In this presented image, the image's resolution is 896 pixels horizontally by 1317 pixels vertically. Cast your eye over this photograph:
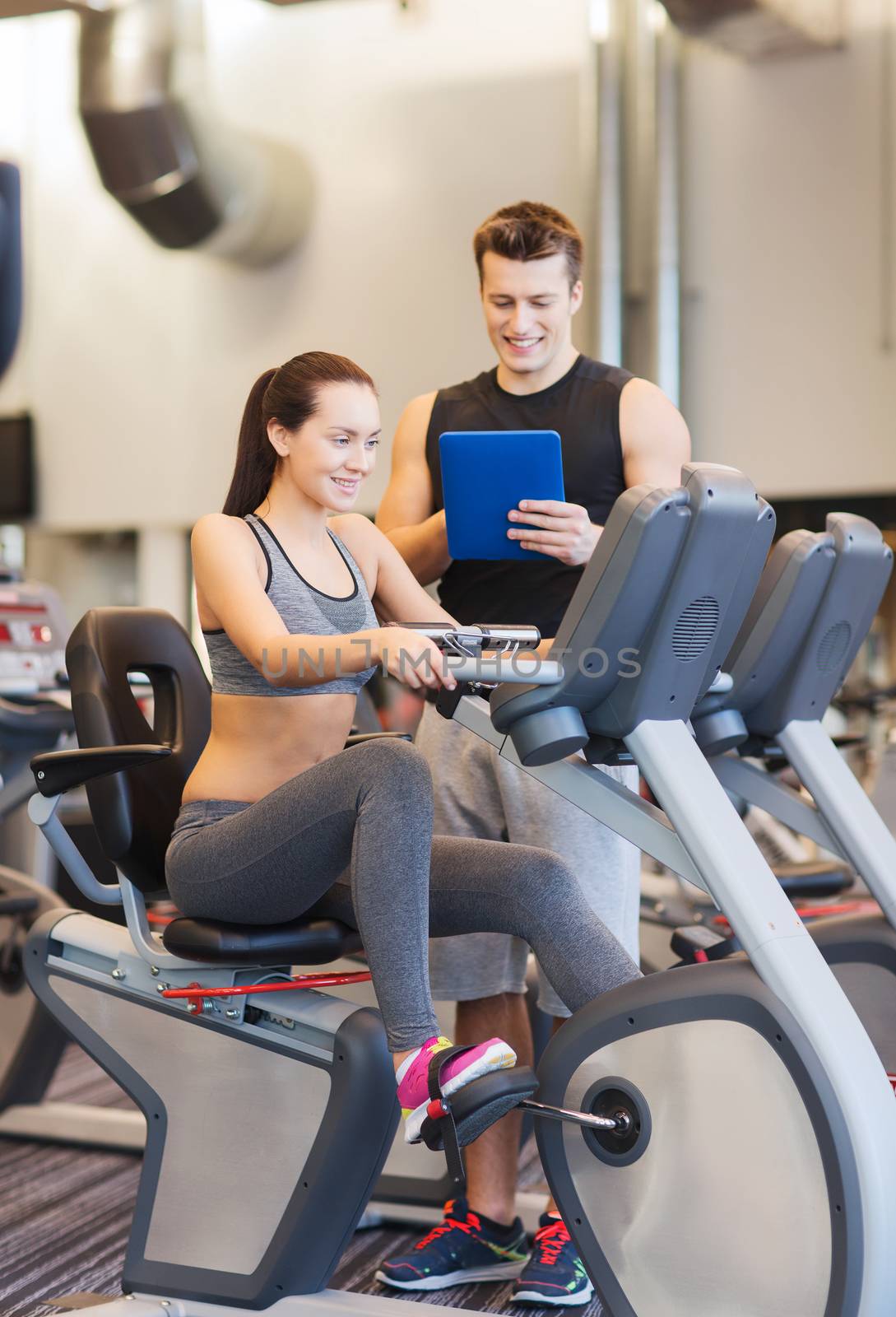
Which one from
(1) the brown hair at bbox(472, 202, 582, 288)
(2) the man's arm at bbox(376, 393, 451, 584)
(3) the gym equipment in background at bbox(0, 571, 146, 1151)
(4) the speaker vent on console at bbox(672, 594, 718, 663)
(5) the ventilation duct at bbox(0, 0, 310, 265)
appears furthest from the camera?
(5) the ventilation duct at bbox(0, 0, 310, 265)

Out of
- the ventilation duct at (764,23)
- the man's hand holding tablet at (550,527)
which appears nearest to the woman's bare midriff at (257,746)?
the man's hand holding tablet at (550,527)

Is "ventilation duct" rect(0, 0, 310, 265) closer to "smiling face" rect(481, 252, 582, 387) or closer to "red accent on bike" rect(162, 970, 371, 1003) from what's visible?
"smiling face" rect(481, 252, 582, 387)

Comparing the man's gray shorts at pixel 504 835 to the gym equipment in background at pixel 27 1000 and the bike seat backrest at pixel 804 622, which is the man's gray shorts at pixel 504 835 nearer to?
the bike seat backrest at pixel 804 622

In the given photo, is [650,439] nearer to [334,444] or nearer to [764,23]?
[334,444]

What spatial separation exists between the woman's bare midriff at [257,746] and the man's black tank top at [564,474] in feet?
1.38

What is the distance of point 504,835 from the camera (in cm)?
234

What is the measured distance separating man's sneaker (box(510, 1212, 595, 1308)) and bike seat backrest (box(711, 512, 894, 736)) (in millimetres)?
872

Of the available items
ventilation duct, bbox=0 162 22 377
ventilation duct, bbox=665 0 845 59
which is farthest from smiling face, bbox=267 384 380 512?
ventilation duct, bbox=0 162 22 377

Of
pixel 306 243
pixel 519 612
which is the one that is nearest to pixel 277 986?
pixel 519 612

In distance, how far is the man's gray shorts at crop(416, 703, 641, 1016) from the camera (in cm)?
225

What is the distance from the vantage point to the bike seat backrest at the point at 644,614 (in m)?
1.66

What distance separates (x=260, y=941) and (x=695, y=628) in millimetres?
733

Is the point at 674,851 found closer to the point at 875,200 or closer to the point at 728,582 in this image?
the point at 728,582

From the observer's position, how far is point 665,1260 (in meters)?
1.70
